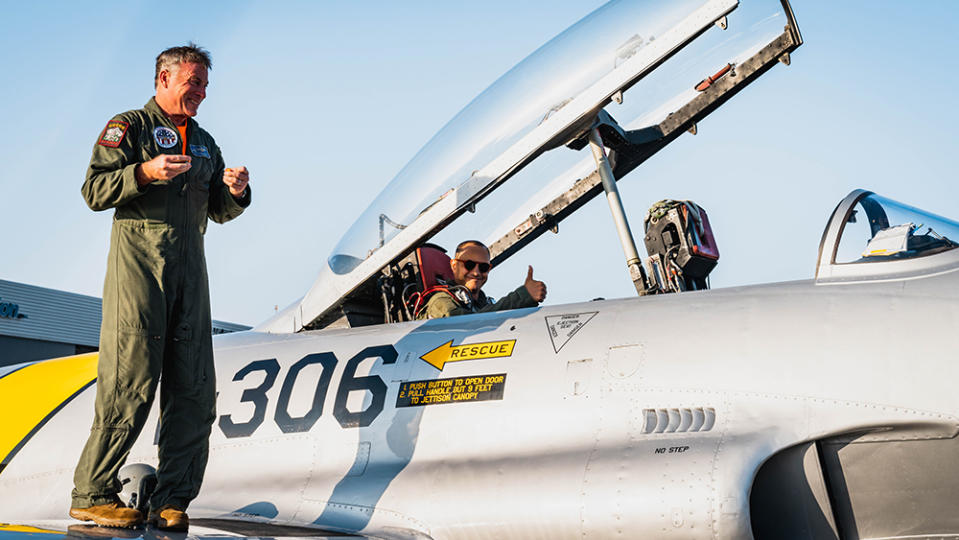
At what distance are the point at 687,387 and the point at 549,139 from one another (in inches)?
72.5

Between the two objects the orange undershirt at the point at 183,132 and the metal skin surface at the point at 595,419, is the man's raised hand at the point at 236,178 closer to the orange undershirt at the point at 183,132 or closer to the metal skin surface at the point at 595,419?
the orange undershirt at the point at 183,132

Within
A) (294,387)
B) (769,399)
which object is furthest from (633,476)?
(294,387)

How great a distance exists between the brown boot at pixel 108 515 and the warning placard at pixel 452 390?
5.18 ft

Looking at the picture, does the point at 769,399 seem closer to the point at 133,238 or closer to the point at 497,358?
the point at 497,358

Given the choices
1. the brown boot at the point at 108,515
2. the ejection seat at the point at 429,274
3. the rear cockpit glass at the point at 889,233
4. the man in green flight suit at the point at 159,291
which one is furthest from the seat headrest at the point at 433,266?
the brown boot at the point at 108,515

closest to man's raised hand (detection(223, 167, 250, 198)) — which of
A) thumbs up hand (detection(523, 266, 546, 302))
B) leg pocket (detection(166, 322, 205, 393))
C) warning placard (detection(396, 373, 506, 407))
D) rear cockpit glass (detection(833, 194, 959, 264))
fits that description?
leg pocket (detection(166, 322, 205, 393))

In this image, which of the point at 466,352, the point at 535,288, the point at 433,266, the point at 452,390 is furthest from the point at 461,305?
the point at 452,390

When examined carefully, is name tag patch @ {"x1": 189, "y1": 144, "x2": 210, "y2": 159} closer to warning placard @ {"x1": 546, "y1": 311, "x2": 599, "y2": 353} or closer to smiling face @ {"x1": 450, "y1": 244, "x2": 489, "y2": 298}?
warning placard @ {"x1": 546, "y1": 311, "x2": 599, "y2": 353}

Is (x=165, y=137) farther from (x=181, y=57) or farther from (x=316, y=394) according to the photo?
(x=316, y=394)

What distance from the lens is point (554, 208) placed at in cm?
582

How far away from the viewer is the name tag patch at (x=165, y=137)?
3.42 m

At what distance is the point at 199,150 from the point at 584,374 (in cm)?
208

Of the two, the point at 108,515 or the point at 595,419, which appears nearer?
the point at 108,515

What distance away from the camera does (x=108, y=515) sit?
10.2 ft
